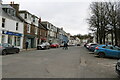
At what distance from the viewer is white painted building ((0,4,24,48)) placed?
2511cm

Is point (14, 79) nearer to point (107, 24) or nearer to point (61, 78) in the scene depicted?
point (61, 78)

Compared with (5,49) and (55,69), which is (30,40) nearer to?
(5,49)

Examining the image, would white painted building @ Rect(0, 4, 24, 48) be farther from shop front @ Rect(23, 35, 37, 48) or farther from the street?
the street

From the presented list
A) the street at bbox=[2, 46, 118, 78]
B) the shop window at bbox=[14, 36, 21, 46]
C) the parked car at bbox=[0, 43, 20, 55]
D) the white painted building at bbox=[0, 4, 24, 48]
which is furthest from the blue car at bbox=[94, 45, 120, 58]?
the shop window at bbox=[14, 36, 21, 46]

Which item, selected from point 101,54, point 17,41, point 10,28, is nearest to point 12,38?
point 17,41

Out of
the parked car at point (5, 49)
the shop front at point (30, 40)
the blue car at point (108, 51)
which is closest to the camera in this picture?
the blue car at point (108, 51)

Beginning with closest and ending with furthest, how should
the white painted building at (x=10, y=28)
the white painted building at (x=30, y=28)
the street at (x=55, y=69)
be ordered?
the street at (x=55, y=69) < the white painted building at (x=10, y=28) < the white painted building at (x=30, y=28)


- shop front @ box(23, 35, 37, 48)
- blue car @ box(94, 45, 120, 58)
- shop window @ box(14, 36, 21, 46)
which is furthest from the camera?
shop front @ box(23, 35, 37, 48)

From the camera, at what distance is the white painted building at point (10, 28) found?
25114 mm

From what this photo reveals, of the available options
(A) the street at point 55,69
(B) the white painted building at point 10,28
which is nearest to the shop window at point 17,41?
(B) the white painted building at point 10,28

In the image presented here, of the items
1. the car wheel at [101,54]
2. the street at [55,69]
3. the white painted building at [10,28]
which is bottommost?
the street at [55,69]

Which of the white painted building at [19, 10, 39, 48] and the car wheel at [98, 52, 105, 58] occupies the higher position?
the white painted building at [19, 10, 39, 48]

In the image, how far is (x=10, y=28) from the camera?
2698cm

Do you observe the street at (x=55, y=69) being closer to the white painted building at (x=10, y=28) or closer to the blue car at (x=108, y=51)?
the blue car at (x=108, y=51)
